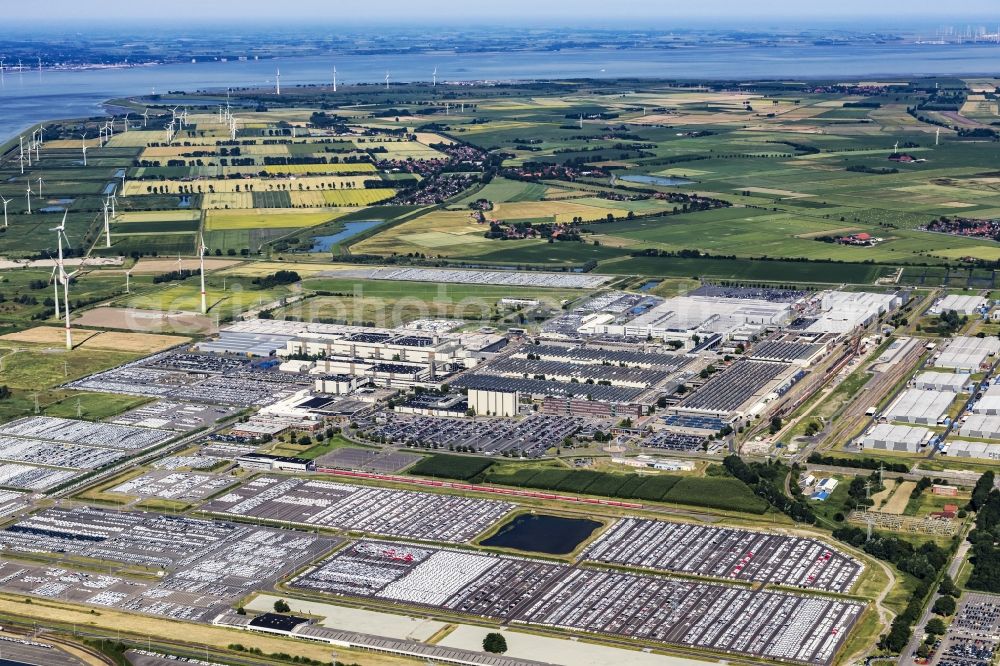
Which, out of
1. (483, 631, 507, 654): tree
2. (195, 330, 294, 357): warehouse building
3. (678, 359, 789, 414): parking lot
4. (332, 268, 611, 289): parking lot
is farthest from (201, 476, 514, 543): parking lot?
(332, 268, 611, 289): parking lot

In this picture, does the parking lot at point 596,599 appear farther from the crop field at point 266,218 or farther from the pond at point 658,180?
the pond at point 658,180

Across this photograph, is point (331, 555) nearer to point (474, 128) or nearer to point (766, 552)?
point (766, 552)

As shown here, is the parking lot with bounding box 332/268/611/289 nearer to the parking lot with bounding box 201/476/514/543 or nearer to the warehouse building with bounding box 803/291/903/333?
the warehouse building with bounding box 803/291/903/333

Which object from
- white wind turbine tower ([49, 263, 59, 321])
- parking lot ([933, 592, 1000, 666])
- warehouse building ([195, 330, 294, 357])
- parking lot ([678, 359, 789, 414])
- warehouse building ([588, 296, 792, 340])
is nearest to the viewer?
parking lot ([933, 592, 1000, 666])

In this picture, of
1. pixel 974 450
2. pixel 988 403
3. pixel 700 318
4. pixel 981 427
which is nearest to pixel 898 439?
pixel 974 450

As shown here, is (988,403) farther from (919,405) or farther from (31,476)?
(31,476)

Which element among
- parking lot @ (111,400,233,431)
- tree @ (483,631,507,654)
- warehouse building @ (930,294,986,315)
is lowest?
parking lot @ (111,400,233,431)
